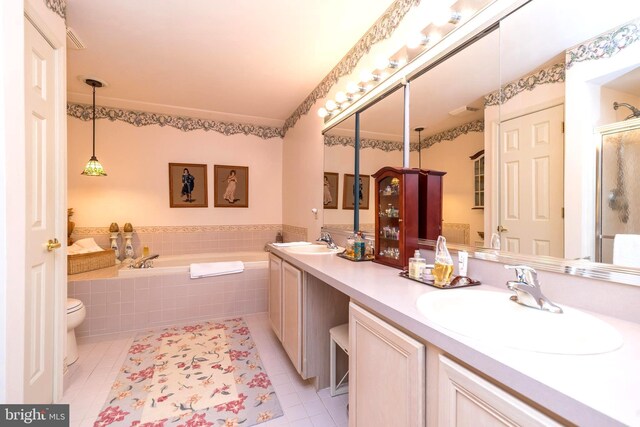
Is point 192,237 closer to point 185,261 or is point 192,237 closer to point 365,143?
point 185,261

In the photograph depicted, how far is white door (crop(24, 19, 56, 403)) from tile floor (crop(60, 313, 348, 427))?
20 cm

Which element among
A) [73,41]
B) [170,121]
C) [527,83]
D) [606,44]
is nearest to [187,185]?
[170,121]

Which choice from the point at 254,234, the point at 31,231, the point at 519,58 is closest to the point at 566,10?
the point at 519,58

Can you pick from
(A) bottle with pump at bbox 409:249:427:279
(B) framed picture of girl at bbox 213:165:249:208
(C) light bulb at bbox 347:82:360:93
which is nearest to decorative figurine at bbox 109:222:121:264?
(B) framed picture of girl at bbox 213:165:249:208

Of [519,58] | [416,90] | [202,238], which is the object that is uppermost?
[416,90]

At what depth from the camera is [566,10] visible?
3.07 ft

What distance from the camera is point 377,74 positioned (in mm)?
1889

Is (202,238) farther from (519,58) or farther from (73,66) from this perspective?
(519,58)

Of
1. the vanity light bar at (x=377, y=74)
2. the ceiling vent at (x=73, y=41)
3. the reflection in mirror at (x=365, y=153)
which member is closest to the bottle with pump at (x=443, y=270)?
the reflection in mirror at (x=365, y=153)

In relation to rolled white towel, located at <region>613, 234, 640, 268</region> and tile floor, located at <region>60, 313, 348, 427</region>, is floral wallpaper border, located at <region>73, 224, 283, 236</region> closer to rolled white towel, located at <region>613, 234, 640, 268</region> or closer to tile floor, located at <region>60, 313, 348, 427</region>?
tile floor, located at <region>60, 313, 348, 427</region>

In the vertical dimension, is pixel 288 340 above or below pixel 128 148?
below

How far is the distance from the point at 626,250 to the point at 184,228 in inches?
157

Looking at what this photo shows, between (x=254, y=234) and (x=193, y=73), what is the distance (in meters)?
2.19

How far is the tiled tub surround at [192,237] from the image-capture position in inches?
134
